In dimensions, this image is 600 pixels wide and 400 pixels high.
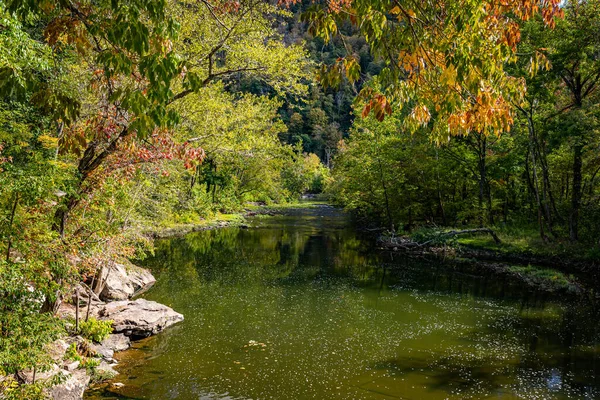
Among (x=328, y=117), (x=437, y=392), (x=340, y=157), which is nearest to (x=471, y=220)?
(x=340, y=157)

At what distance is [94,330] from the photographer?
33.1ft

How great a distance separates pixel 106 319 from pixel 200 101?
1117 centimetres

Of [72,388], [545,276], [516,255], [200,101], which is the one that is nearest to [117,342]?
[72,388]

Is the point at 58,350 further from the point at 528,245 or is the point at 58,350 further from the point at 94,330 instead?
the point at 528,245

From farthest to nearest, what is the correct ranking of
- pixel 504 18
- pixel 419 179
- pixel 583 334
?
1. pixel 419 179
2. pixel 583 334
3. pixel 504 18

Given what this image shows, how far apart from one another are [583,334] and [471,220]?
18.4 m

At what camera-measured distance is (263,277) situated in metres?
19.5

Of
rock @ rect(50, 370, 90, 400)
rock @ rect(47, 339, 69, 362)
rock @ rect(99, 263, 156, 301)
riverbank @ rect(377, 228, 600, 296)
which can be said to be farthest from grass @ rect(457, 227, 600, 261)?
rock @ rect(47, 339, 69, 362)

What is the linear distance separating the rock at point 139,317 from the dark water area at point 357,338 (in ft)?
1.35

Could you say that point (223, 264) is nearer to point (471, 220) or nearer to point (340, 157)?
point (471, 220)

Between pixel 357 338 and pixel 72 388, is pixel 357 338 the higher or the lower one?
the lower one

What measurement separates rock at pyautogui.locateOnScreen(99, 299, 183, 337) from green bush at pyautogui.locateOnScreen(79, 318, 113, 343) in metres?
1.36

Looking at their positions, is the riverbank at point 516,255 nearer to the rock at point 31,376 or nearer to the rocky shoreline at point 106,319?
the rocky shoreline at point 106,319

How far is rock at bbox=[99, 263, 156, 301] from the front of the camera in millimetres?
14383
